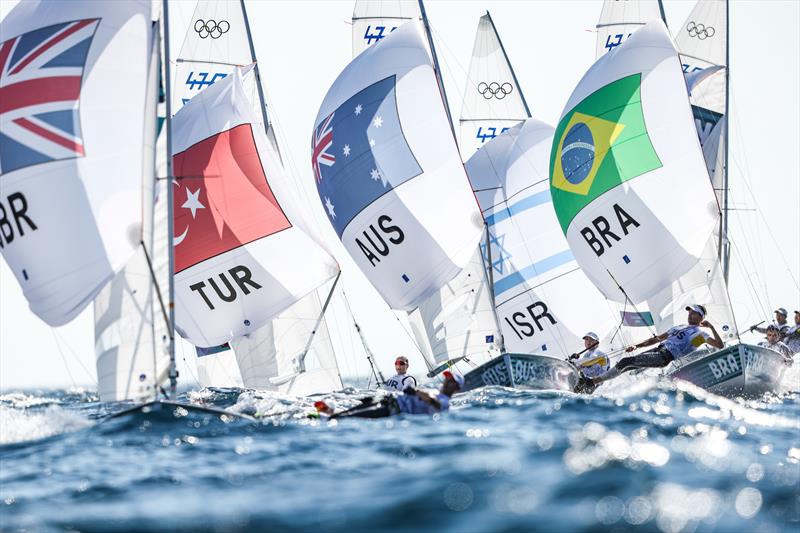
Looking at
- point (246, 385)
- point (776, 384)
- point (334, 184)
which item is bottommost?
point (776, 384)

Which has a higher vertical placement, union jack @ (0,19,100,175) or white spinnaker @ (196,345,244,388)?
union jack @ (0,19,100,175)

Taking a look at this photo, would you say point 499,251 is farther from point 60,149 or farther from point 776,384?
point 60,149

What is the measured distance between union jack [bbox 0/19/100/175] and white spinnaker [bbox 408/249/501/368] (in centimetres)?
1056

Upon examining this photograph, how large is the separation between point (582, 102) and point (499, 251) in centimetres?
596

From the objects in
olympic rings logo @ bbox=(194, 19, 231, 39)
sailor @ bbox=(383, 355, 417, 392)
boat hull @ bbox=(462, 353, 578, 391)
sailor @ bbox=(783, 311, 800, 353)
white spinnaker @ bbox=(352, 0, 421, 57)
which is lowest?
sailor @ bbox=(783, 311, 800, 353)

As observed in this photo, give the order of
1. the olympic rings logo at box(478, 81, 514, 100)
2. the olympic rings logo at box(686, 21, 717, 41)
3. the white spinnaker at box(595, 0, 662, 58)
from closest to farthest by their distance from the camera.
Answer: the olympic rings logo at box(686, 21, 717, 41) < the white spinnaker at box(595, 0, 662, 58) < the olympic rings logo at box(478, 81, 514, 100)

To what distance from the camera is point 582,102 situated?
2211 cm

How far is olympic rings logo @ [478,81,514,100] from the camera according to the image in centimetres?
2862

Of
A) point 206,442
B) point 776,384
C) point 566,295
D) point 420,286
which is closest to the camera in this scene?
point 206,442

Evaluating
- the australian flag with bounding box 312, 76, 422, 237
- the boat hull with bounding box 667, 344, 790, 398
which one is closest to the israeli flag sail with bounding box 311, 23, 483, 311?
the australian flag with bounding box 312, 76, 422, 237

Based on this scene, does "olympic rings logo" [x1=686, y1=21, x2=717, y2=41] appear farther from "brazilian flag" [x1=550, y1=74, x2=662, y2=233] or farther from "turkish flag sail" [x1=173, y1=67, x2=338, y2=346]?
"turkish flag sail" [x1=173, y1=67, x2=338, y2=346]

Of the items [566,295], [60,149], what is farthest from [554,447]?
[566,295]

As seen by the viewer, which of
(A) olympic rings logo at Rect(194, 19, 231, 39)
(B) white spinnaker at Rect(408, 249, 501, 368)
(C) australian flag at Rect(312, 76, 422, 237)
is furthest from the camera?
(A) olympic rings logo at Rect(194, 19, 231, 39)

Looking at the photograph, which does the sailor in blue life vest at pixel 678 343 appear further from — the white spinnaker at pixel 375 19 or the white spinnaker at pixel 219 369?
the white spinnaker at pixel 375 19
